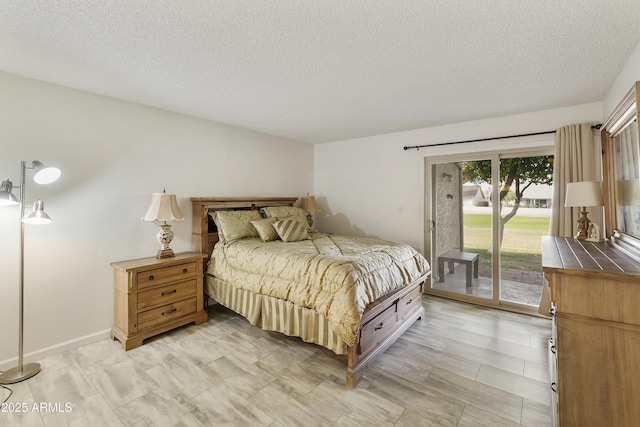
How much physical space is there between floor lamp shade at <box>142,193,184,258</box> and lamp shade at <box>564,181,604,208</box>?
12.4ft

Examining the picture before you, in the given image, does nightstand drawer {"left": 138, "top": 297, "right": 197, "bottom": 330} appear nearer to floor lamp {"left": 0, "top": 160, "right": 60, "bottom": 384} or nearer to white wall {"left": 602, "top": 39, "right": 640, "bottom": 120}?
floor lamp {"left": 0, "top": 160, "right": 60, "bottom": 384}

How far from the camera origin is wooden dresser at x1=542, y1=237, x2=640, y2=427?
1278 mm

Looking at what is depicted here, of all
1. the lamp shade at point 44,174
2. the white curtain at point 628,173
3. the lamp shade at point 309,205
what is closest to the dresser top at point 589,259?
the white curtain at point 628,173

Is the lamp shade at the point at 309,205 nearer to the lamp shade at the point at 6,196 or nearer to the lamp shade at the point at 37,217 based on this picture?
the lamp shade at the point at 37,217

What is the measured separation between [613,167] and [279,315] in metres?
3.20

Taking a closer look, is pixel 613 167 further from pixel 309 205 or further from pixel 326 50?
pixel 309 205

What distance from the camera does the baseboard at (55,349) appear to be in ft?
7.53

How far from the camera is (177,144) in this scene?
3.34m

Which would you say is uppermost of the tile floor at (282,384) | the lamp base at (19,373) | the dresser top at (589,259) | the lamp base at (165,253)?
the dresser top at (589,259)

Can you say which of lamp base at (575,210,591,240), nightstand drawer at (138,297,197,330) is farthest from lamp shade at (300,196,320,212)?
lamp base at (575,210,591,240)

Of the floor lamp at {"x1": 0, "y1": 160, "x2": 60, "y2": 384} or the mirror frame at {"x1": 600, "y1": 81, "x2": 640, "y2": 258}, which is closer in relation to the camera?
the mirror frame at {"x1": 600, "y1": 81, "x2": 640, "y2": 258}

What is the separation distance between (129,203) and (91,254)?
60cm

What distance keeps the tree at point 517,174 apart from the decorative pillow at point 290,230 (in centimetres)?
250

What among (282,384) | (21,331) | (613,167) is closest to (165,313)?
(21,331)
